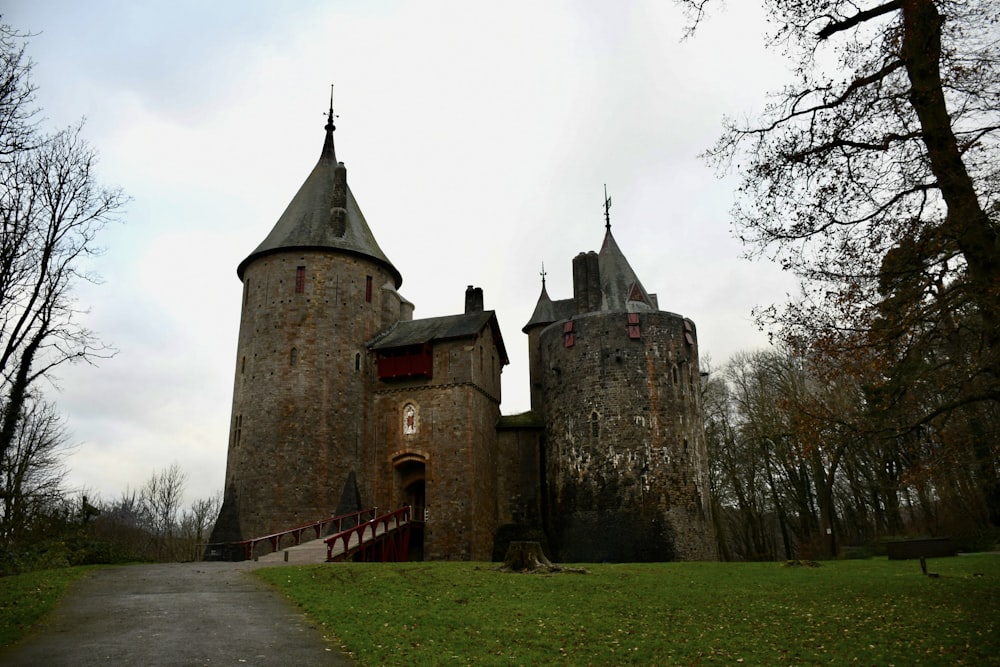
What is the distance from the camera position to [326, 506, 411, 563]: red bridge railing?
22.9m

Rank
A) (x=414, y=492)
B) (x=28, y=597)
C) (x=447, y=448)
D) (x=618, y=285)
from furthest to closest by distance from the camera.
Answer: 1. (x=618, y=285)
2. (x=414, y=492)
3. (x=447, y=448)
4. (x=28, y=597)

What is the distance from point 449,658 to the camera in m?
9.42

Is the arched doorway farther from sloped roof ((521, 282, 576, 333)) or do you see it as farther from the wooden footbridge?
sloped roof ((521, 282, 576, 333))

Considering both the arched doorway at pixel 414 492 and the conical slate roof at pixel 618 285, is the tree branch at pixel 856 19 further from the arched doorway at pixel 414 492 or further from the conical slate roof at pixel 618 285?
the arched doorway at pixel 414 492

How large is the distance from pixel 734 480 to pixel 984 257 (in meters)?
30.4

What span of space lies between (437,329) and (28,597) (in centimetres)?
2022

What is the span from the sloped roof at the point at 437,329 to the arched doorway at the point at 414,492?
16.0 ft

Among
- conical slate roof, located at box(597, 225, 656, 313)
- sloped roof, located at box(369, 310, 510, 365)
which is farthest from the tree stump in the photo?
conical slate roof, located at box(597, 225, 656, 313)

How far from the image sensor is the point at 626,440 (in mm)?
29844

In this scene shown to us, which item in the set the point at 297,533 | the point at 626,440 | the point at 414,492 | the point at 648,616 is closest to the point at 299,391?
the point at 297,533

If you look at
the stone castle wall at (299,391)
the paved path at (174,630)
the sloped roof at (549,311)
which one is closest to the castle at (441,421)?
the stone castle wall at (299,391)

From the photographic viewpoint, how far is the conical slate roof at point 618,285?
33.2m

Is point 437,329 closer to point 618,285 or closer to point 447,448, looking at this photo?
point 447,448

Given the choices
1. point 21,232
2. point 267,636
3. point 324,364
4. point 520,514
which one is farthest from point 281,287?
point 267,636
